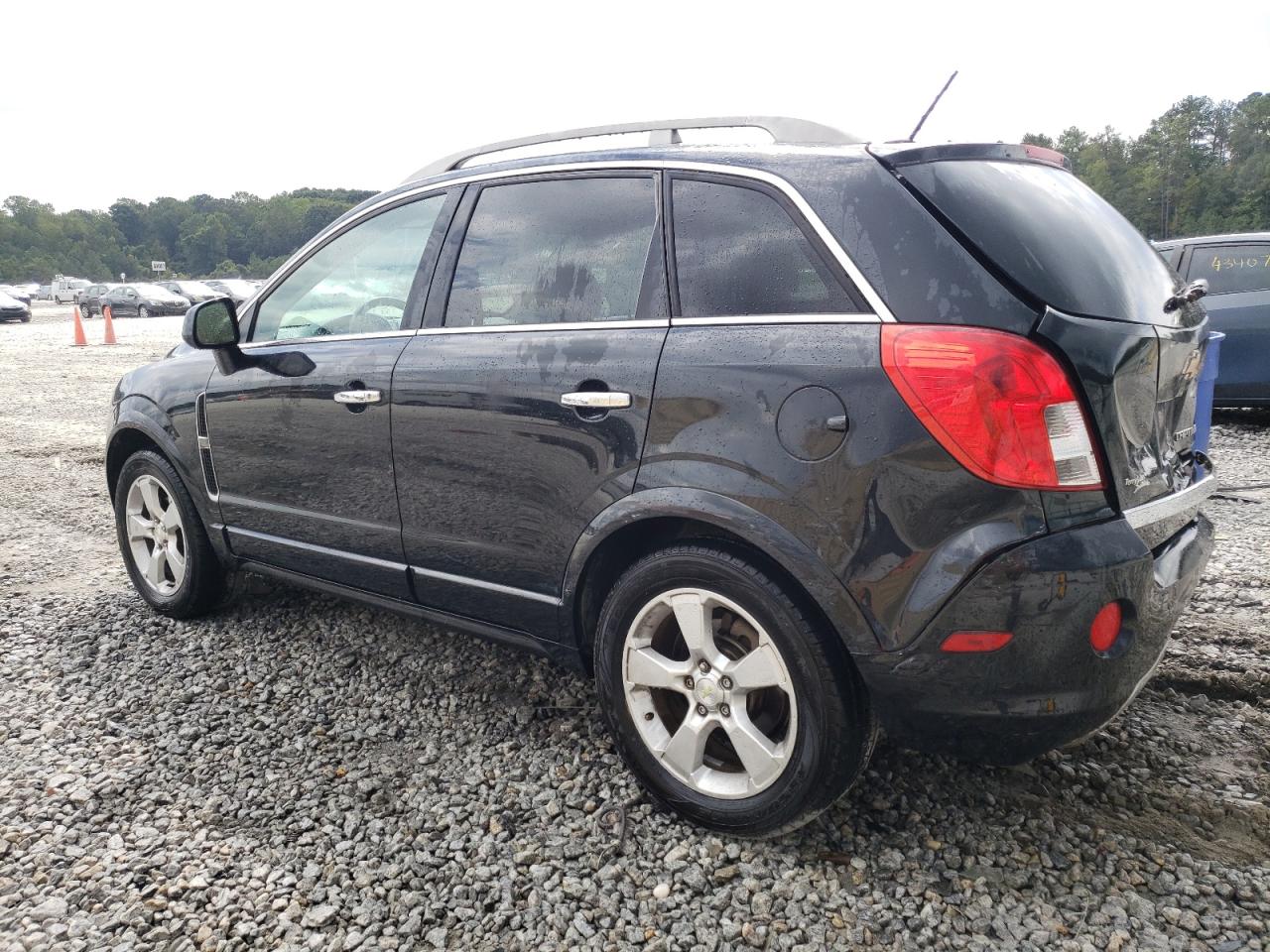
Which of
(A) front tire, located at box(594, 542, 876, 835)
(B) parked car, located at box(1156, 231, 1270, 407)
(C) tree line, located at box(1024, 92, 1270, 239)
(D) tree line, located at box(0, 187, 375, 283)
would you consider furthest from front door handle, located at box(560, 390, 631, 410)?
(D) tree line, located at box(0, 187, 375, 283)

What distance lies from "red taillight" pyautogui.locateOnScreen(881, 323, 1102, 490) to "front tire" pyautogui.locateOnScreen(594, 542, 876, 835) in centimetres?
55

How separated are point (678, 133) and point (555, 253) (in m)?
0.51

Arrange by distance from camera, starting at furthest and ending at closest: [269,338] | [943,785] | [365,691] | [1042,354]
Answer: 1. [269,338]
2. [365,691]
3. [943,785]
4. [1042,354]

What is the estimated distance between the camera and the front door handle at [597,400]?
2562 mm

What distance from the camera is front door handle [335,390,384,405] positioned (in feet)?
10.6

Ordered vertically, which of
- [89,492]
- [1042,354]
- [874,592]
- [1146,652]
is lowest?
[89,492]

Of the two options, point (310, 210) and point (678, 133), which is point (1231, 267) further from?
point (310, 210)

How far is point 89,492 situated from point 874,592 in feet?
21.3

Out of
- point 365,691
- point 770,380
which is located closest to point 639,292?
point 770,380

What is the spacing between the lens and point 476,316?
10.1ft

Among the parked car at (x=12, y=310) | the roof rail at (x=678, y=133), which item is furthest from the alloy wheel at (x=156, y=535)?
the parked car at (x=12, y=310)

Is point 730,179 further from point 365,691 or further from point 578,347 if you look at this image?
point 365,691

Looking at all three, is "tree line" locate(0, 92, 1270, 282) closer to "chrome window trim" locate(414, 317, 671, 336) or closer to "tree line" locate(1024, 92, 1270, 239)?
"tree line" locate(1024, 92, 1270, 239)

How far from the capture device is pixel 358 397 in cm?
327
